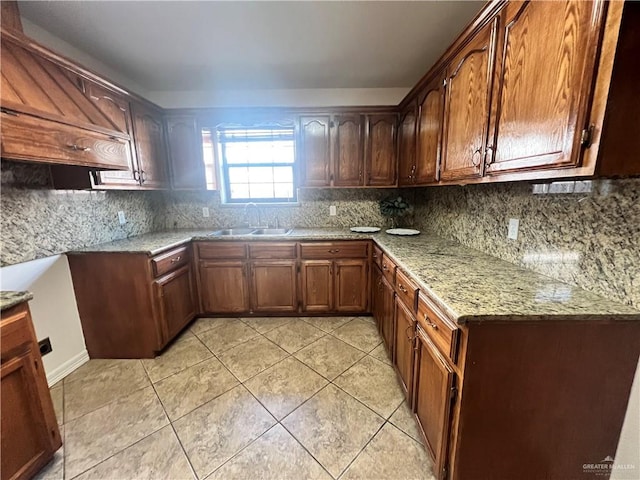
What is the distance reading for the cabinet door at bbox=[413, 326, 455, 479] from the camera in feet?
3.51

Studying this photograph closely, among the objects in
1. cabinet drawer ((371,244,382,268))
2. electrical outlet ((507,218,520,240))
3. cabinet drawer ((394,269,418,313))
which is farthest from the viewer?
cabinet drawer ((371,244,382,268))

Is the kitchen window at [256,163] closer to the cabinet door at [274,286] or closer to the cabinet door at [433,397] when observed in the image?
the cabinet door at [274,286]

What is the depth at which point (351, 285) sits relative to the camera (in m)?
2.71

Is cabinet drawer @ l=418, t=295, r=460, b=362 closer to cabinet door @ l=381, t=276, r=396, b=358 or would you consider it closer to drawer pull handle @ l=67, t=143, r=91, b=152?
cabinet door @ l=381, t=276, r=396, b=358

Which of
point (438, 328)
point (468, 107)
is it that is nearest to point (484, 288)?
point (438, 328)

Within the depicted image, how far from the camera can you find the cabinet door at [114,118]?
1939mm

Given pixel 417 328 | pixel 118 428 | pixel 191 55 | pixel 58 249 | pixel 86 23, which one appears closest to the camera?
pixel 417 328

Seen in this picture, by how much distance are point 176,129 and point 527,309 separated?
3.36 metres

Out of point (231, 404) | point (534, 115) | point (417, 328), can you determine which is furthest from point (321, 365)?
point (534, 115)

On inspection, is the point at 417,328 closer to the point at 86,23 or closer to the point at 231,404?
the point at 231,404

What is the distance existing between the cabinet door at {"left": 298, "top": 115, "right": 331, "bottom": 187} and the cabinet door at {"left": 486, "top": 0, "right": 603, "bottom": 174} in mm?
1802

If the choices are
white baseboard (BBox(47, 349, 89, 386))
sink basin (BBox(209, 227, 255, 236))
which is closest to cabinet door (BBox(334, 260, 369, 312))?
sink basin (BBox(209, 227, 255, 236))

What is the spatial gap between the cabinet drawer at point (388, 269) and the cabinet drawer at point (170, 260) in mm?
1913

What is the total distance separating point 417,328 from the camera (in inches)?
54.4
